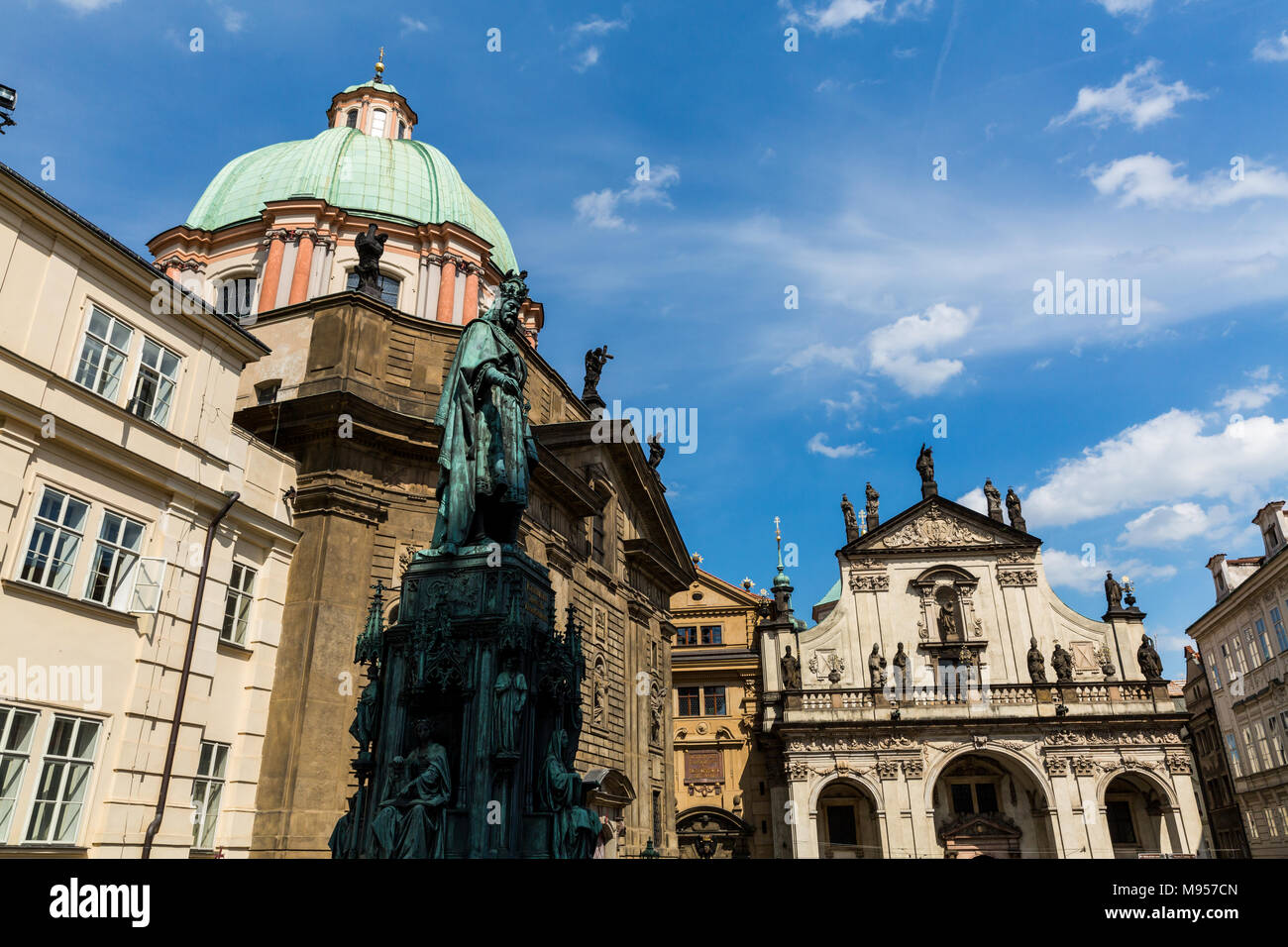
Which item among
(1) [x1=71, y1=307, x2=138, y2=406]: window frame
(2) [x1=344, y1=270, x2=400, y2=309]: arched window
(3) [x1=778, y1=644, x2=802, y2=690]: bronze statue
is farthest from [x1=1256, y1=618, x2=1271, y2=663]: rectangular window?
(1) [x1=71, y1=307, x2=138, y2=406]: window frame

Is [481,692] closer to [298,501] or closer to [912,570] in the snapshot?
[298,501]

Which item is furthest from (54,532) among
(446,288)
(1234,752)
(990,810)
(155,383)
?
(1234,752)

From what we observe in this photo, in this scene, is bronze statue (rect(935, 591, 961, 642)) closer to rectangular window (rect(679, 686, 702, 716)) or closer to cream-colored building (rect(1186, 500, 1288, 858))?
cream-colored building (rect(1186, 500, 1288, 858))

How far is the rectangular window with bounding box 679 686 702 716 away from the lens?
4559cm

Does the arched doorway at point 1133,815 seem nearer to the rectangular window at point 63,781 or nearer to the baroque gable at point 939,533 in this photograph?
the baroque gable at point 939,533

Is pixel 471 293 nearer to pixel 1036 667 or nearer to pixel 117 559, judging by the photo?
pixel 117 559

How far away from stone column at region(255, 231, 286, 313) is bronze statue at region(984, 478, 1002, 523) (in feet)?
119

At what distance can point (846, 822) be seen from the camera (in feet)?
132

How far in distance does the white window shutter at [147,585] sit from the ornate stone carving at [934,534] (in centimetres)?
3641

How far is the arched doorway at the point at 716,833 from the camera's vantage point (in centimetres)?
4081

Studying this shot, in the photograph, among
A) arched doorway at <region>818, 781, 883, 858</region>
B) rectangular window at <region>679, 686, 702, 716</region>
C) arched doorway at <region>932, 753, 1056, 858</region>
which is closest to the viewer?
arched doorway at <region>932, 753, 1056, 858</region>
